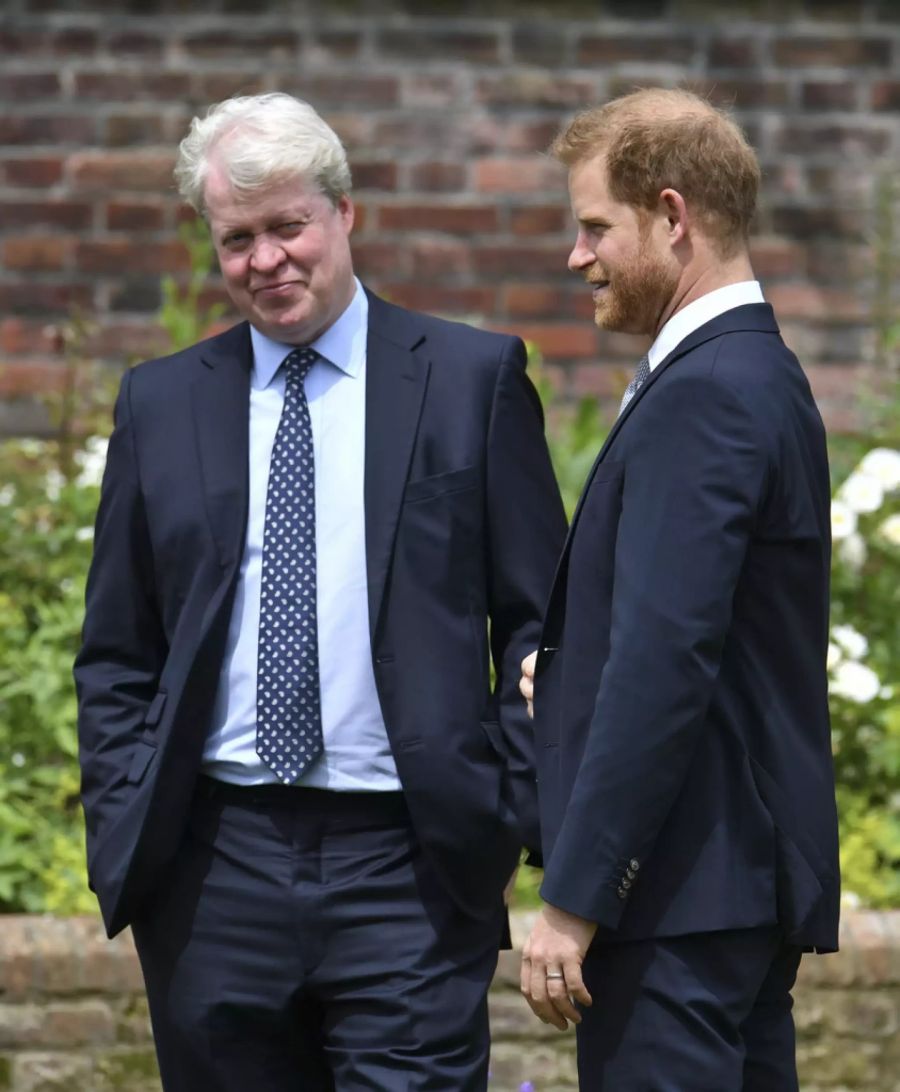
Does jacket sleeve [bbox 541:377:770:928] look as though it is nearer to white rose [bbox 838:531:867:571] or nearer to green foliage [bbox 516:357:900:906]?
green foliage [bbox 516:357:900:906]

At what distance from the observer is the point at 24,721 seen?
4.86m

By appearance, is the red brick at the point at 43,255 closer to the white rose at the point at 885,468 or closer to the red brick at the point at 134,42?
the red brick at the point at 134,42

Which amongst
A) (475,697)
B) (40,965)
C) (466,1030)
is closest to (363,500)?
(475,697)

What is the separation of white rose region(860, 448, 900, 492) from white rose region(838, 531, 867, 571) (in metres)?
0.15

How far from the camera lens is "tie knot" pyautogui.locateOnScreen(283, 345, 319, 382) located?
10.1ft

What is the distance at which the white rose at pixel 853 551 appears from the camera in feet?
16.4

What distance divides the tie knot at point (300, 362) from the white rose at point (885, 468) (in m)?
2.29

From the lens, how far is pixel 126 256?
5949 mm

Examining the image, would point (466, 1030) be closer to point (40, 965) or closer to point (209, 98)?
point (40, 965)

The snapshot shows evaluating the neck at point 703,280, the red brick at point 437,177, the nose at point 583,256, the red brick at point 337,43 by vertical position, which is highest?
the red brick at point 337,43

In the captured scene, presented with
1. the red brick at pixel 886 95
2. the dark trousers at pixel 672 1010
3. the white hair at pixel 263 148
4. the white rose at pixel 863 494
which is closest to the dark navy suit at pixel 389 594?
the white hair at pixel 263 148

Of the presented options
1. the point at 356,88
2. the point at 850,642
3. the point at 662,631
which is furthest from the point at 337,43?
the point at 662,631

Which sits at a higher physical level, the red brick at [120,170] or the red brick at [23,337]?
the red brick at [120,170]

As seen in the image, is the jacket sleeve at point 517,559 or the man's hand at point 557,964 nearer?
the man's hand at point 557,964
